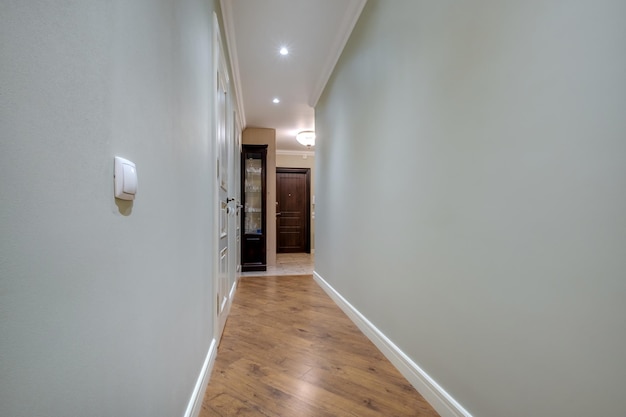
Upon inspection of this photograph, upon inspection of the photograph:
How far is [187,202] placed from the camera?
1252mm

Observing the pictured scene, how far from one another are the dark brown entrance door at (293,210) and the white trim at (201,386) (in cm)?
563

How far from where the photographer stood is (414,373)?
1.57 metres

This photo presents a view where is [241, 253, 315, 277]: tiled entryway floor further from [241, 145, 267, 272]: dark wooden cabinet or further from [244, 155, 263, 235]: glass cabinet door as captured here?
[244, 155, 263, 235]: glass cabinet door

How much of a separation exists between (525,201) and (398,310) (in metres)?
1.06

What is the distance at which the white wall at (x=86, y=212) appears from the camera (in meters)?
0.34

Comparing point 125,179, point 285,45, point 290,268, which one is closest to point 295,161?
point 290,268

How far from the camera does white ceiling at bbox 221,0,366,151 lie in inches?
98.4

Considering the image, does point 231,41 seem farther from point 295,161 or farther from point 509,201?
point 295,161

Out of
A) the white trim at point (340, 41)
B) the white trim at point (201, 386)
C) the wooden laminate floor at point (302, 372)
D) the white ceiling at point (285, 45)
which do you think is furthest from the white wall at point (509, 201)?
the white trim at point (201, 386)

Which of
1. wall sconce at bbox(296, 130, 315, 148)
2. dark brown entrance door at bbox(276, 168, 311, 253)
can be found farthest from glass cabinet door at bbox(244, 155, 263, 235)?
dark brown entrance door at bbox(276, 168, 311, 253)

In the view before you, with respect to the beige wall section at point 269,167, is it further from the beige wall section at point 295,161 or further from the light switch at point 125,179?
the light switch at point 125,179

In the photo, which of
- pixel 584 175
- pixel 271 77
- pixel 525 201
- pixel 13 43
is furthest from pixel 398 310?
pixel 271 77

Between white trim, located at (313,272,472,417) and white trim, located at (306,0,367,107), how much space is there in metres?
2.54

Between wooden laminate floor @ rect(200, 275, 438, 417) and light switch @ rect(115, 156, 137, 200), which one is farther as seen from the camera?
wooden laminate floor @ rect(200, 275, 438, 417)
